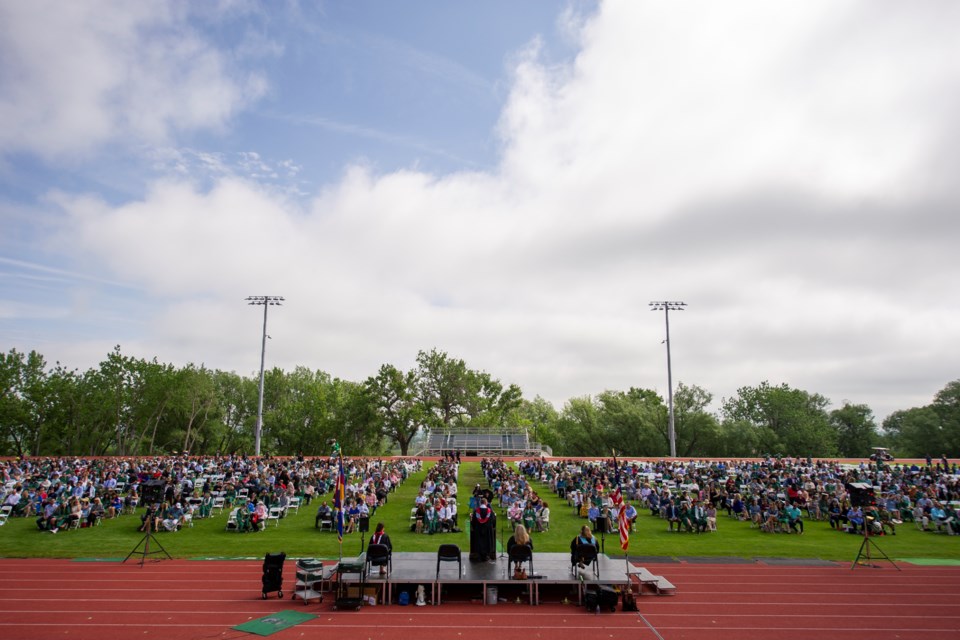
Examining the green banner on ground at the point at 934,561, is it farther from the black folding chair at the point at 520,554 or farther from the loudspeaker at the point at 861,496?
the black folding chair at the point at 520,554

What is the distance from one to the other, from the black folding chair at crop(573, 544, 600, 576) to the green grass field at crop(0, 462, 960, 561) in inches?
247

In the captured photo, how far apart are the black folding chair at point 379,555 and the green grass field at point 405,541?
19.9 ft

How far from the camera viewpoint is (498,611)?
1305 centimetres

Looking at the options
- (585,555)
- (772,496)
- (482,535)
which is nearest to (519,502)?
(482,535)

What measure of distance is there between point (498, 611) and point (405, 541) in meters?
9.24

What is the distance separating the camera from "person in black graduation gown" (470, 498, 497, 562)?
1525 cm

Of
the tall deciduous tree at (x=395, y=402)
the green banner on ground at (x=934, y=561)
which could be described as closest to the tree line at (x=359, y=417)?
the tall deciduous tree at (x=395, y=402)

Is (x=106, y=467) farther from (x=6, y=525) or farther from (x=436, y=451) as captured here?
(x=436, y=451)

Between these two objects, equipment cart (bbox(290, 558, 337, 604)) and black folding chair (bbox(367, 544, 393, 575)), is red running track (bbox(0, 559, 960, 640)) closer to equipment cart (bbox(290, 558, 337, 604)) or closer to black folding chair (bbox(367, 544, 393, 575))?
equipment cart (bbox(290, 558, 337, 604))

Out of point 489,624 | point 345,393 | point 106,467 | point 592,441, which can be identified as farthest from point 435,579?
point 345,393

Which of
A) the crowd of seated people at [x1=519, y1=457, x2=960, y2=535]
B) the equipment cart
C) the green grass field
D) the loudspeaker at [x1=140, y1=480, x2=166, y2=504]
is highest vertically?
the loudspeaker at [x1=140, y1=480, x2=166, y2=504]

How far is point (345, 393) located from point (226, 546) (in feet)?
218

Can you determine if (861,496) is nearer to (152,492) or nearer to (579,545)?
(579,545)

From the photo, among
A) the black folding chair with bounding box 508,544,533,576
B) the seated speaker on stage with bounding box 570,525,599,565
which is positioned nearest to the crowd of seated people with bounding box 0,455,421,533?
the black folding chair with bounding box 508,544,533,576
